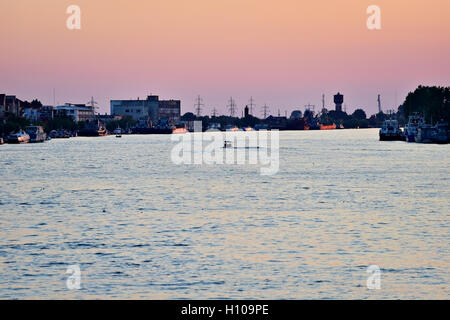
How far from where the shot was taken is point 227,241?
36.4 m

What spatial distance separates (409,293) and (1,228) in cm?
2355

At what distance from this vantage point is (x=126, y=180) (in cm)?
8131

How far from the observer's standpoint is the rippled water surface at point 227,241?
26.8m

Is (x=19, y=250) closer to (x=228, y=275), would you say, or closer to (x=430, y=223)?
(x=228, y=275)

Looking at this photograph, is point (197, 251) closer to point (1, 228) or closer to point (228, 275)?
point (228, 275)

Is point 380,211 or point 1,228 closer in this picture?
point 1,228

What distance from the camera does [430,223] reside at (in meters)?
42.5

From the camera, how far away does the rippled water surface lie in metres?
26.8

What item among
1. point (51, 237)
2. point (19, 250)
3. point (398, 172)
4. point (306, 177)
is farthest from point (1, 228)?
point (398, 172)
